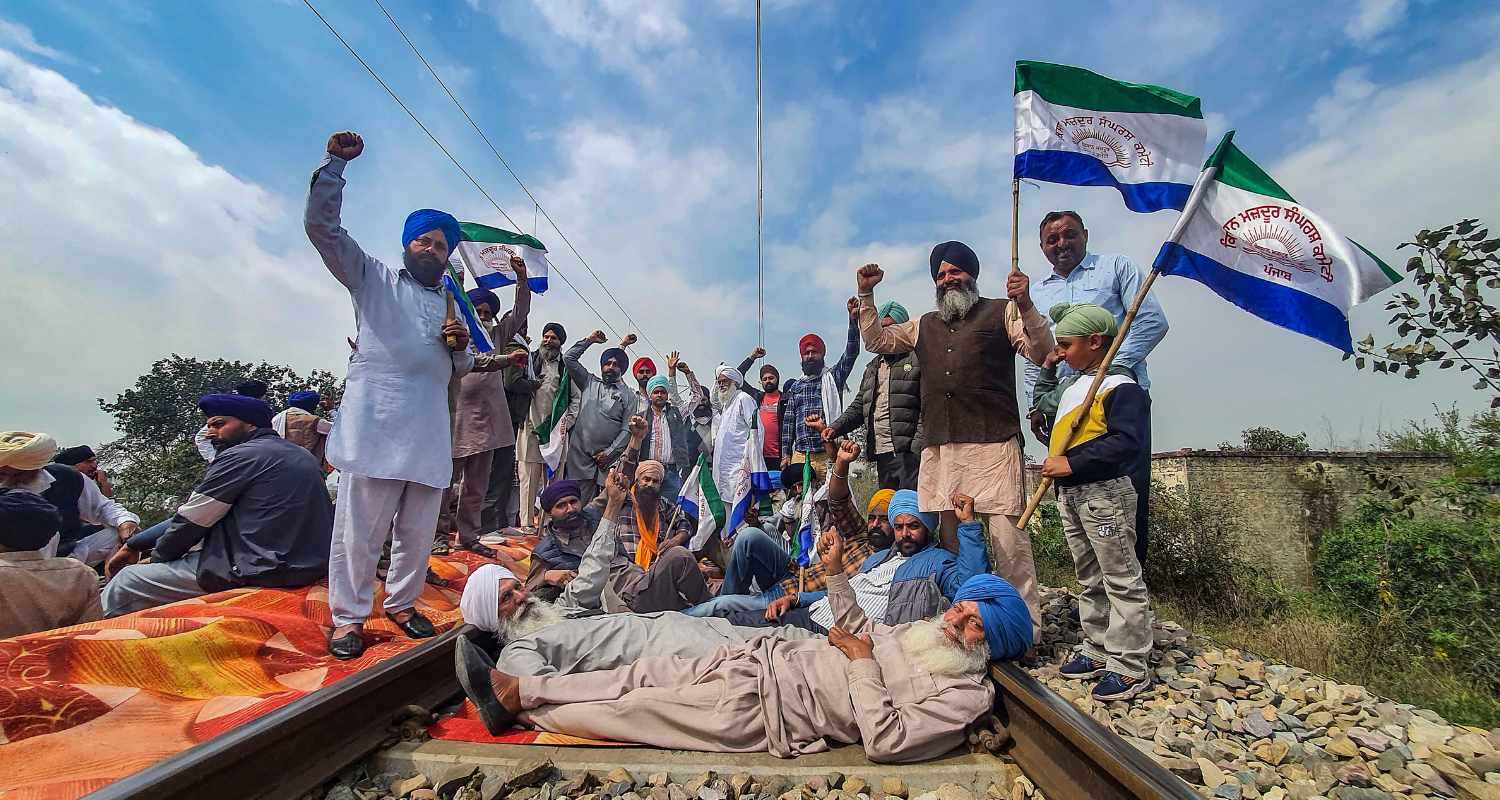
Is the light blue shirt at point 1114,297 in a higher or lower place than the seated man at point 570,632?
higher

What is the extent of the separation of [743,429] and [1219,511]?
26.3ft

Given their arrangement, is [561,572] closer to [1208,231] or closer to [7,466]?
[7,466]

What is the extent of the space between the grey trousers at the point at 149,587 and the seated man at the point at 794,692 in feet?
7.34

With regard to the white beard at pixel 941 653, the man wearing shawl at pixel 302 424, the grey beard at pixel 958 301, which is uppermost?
the grey beard at pixel 958 301

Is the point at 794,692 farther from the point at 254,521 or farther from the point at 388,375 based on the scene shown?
the point at 254,521

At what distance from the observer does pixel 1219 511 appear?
10.6 metres

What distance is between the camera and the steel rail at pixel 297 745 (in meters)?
1.91

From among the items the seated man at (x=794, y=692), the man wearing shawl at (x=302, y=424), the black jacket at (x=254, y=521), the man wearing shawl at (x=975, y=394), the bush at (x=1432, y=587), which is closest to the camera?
the seated man at (x=794, y=692)

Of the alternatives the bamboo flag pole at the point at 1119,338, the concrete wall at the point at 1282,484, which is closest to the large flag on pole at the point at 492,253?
the bamboo flag pole at the point at 1119,338

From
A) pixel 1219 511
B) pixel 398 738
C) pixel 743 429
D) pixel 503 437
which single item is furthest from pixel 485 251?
pixel 1219 511

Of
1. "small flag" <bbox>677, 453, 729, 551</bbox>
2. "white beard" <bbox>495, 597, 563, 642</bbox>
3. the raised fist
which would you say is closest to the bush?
"small flag" <bbox>677, 453, 729, 551</bbox>

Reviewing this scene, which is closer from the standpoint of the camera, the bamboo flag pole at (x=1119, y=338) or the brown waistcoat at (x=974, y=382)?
the bamboo flag pole at (x=1119, y=338)

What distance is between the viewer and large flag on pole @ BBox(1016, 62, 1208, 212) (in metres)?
4.01

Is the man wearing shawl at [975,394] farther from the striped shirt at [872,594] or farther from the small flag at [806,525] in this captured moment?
the small flag at [806,525]
